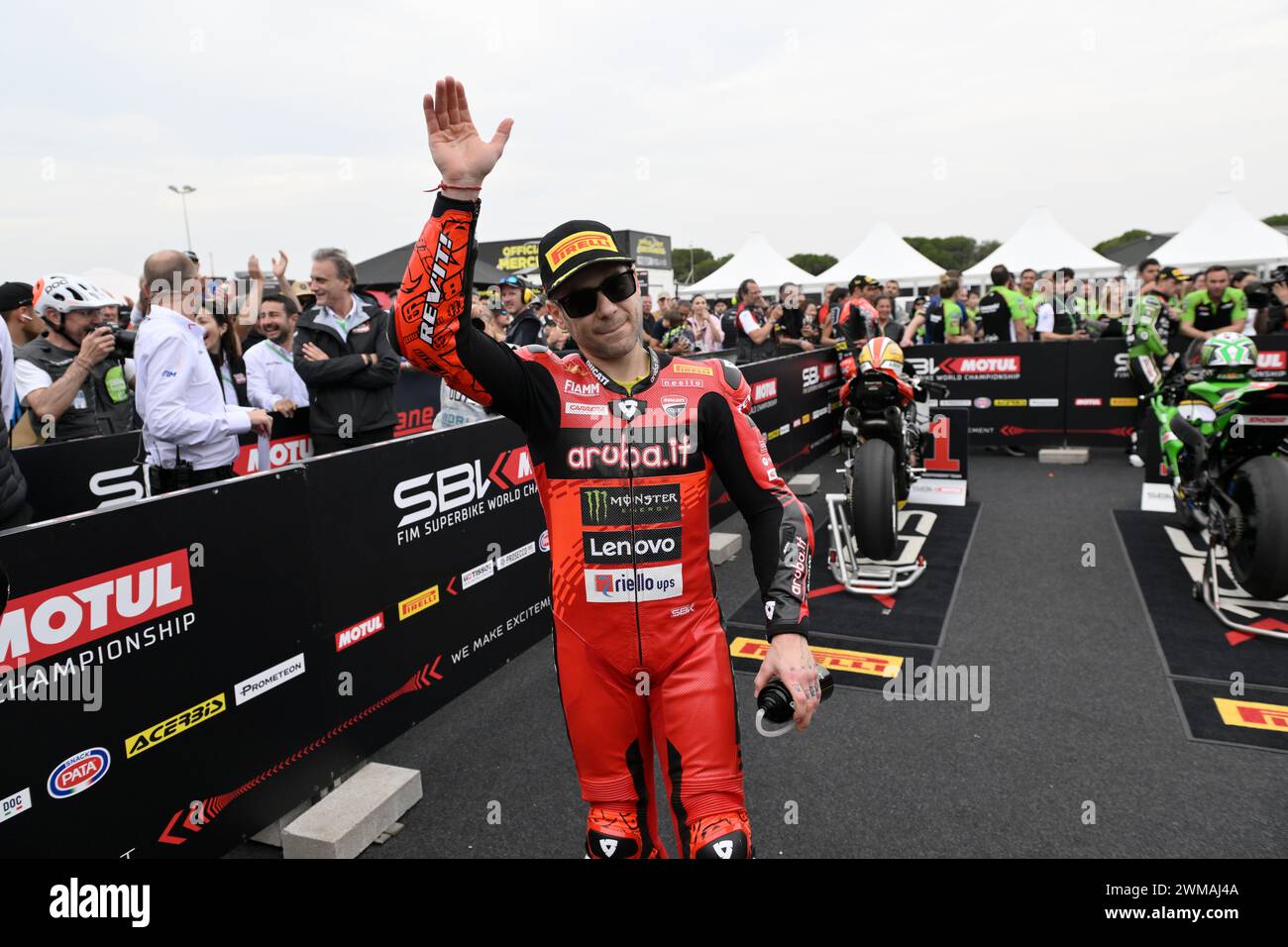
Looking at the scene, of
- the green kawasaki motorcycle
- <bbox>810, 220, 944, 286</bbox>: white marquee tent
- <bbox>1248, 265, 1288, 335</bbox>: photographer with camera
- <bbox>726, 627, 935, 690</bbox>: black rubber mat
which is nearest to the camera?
<bbox>726, 627, 935, 690</bbox>: black rubber mat

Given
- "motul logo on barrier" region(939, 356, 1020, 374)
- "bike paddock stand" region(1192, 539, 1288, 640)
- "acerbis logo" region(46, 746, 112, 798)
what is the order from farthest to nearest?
"motul logo on barrier" region(939, 356, 1020, 374) → "bike paddock stand" region(1192, 539, 1288, 640) → "acerbis logo" region(46, 746, 112, 798)

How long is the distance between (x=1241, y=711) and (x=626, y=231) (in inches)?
1242

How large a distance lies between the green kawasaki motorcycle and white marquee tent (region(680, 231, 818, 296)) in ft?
72.8

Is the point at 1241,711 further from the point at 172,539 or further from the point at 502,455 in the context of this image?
the point at 172,539

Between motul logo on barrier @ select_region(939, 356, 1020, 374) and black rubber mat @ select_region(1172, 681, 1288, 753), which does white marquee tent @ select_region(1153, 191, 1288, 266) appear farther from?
black rubber mat @ select_region(1172, 681, 1288, 753)

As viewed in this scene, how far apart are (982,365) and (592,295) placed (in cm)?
965

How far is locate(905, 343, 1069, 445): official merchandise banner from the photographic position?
1033cm

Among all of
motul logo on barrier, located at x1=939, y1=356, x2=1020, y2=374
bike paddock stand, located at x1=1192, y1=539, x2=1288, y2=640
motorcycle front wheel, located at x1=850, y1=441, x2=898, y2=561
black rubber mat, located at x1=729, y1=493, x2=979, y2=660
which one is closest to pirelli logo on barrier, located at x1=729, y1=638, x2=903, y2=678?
black rubber mat, located at x1=729, y1=493, x2=979, y2=660

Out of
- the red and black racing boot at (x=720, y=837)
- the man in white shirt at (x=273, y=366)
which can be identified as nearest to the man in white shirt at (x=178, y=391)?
the man in white shirt at (x=273, y=366)

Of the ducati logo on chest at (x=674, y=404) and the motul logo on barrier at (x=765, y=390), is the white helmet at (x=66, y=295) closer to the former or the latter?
the ducati logo on chest at (x=674, y=404)

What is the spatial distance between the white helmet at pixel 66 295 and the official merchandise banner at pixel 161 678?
2.19 meters

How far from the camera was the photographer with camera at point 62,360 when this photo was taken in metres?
4.32

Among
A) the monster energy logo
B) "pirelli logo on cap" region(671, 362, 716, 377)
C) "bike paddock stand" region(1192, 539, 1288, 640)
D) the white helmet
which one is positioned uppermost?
the white helmet

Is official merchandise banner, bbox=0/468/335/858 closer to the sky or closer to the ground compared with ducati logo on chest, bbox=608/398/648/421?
closer to the ground
